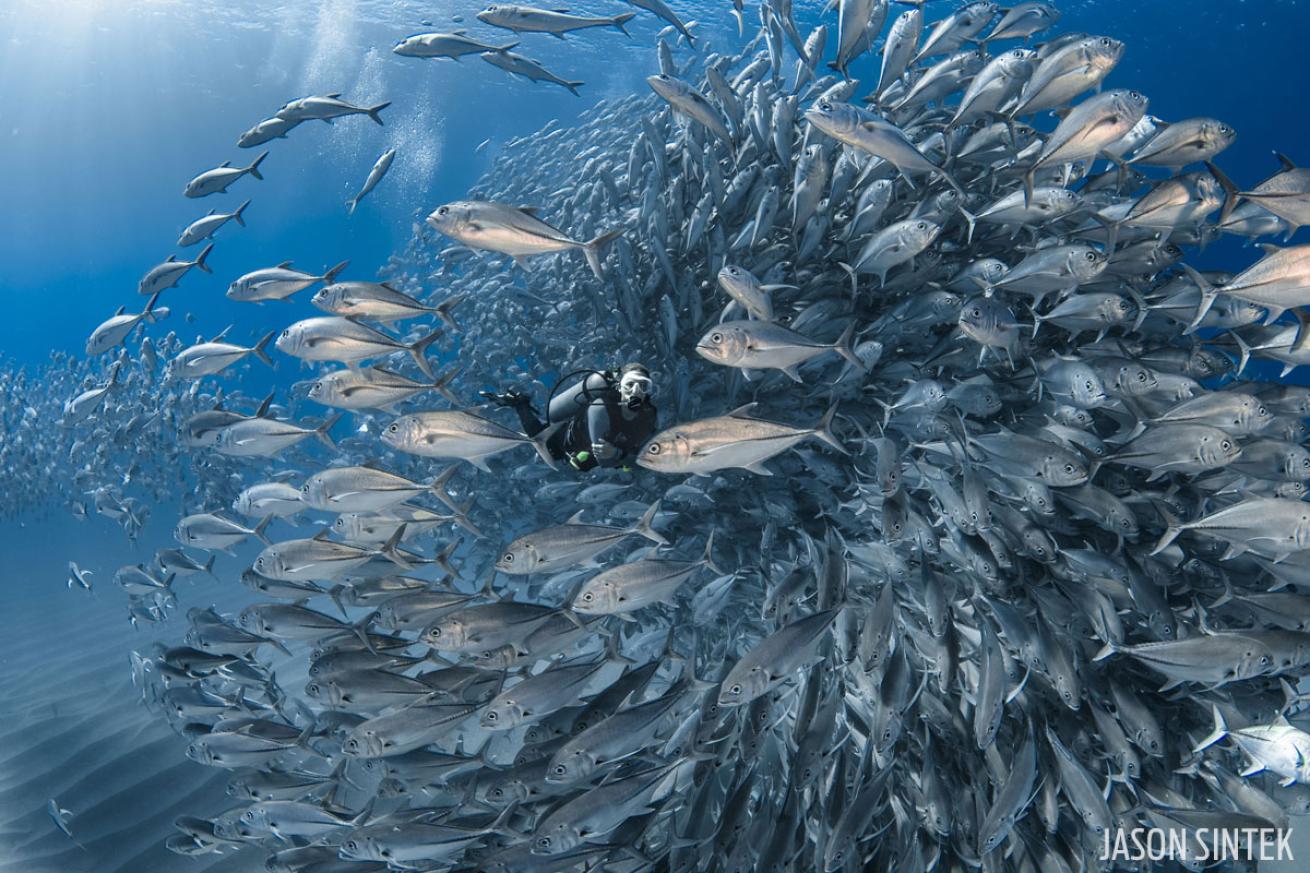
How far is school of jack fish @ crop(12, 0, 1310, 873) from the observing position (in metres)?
3.19

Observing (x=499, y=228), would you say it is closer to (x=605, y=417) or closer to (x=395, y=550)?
(x=605, y=417)

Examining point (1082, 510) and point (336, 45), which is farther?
point (336, 45)

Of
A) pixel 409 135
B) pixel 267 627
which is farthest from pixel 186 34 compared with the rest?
pixel 267 627

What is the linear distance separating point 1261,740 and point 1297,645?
495 millimetres

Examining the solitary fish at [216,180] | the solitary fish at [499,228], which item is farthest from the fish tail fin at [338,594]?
the solitary fish at [216,180]

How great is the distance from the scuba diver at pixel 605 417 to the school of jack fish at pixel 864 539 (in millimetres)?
473

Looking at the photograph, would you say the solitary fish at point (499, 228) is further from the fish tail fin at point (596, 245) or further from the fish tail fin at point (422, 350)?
the fish tail fin at point (422, 350)

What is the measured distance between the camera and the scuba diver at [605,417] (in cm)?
375

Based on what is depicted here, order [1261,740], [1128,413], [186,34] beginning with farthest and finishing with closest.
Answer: [186,34] < [1128,413] < [1261,740]

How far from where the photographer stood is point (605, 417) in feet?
12.3

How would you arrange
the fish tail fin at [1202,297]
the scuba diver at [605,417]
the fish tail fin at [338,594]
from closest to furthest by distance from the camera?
the fish tail fin at [1202,297] → the scuba diver at [605,417] → the fish tail fin at [338,594]

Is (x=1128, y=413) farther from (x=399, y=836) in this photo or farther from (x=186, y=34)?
(x=186, y=34)

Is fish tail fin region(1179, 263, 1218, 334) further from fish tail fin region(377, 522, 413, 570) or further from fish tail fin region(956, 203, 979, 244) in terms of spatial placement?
fish tail fin region(377, 522, 413, 570)

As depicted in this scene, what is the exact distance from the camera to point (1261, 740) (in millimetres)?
2926
